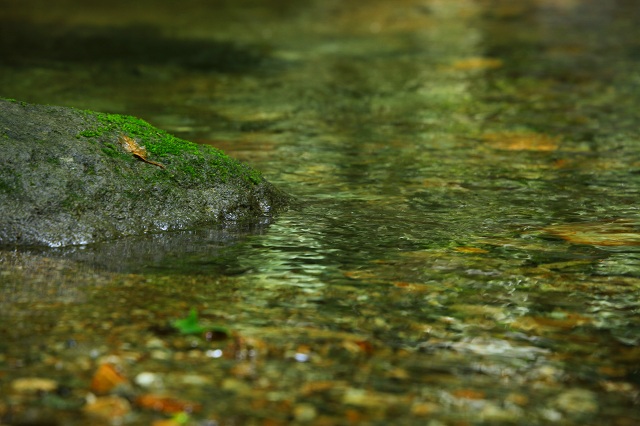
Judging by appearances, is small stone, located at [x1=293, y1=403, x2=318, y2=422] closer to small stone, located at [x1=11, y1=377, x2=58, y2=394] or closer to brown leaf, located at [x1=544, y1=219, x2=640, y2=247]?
small stone, located at [x1=11, y1=377, x2=58, y2=394]

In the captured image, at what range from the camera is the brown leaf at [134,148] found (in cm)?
511

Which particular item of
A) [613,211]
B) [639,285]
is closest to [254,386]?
[639,285]

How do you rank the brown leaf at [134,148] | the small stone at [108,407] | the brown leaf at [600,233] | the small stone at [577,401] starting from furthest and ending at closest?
the brown leaf at [134,148]
the brown leaf at [600,233]
the small stone at [577,401]
the small stone at [108,407]

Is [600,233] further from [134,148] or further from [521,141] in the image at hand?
[521,141]

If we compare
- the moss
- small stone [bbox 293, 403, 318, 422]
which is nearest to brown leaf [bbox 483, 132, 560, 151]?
the moss

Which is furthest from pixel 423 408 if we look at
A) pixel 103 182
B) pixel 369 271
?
pixel 103 182

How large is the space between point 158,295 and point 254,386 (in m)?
0.99

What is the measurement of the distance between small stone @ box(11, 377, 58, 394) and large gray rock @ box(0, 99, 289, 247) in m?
1.67

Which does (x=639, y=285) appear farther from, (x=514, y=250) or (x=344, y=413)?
(x=344, y=413)

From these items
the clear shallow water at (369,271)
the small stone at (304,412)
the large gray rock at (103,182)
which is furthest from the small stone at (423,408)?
the large gray rock at (103,182)

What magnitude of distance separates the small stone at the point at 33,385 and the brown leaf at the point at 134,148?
2211 millimetres

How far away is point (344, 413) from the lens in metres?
2.91

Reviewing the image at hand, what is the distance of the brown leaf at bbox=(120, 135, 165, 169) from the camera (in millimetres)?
5105

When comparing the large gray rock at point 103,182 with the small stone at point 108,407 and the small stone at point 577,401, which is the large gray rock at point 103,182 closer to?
the small stone at point 108,407
